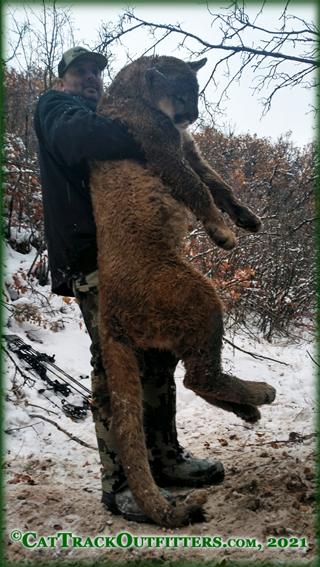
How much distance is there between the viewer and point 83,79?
116 inches

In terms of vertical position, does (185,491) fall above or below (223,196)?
below

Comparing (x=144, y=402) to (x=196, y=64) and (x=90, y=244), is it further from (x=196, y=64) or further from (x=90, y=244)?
(x=196, y=64)

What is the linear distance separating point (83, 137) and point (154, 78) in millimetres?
599

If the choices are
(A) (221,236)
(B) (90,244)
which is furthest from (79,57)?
(A) (221,236)

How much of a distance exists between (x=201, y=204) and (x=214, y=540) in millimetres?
1770

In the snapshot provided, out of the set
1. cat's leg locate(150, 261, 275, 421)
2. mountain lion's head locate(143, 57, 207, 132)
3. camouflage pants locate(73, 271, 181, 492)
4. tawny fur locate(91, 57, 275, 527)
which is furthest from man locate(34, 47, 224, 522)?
cat's leg locate(150, 261, 275, 421)

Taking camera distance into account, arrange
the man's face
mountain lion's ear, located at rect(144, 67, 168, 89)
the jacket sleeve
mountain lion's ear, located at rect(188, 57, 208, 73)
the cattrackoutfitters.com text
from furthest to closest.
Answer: the man's face, mountain lion's ear, located at rect(188, 57, 208, 73), mountain lion's ear, located at rect(144, 67, 168, 89), the jacket sleeve, the cattrackoutfitters.com text

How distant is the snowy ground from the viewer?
2078 mm

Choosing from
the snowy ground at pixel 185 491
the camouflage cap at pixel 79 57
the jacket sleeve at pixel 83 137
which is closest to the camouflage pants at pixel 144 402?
the snowy ground at pixel 185 491

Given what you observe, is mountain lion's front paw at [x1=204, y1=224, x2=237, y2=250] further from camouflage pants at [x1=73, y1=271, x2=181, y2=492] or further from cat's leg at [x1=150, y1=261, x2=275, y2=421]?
Result: camouflage pants at [x1=73, y1=271, x2=181, y2=492]

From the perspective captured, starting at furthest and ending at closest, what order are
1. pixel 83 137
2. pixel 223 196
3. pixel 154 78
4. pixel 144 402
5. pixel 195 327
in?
pixel 144 402
pixel 223 196
pixel 154 78
pixel 83 137
pixel 195 327

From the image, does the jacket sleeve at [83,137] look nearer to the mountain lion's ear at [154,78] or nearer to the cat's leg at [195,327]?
the mountain lion's ear at [154,78]

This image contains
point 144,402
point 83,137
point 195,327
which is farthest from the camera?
point 144,402

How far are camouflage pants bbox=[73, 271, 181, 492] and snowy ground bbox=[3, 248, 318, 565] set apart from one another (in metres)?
0.25
